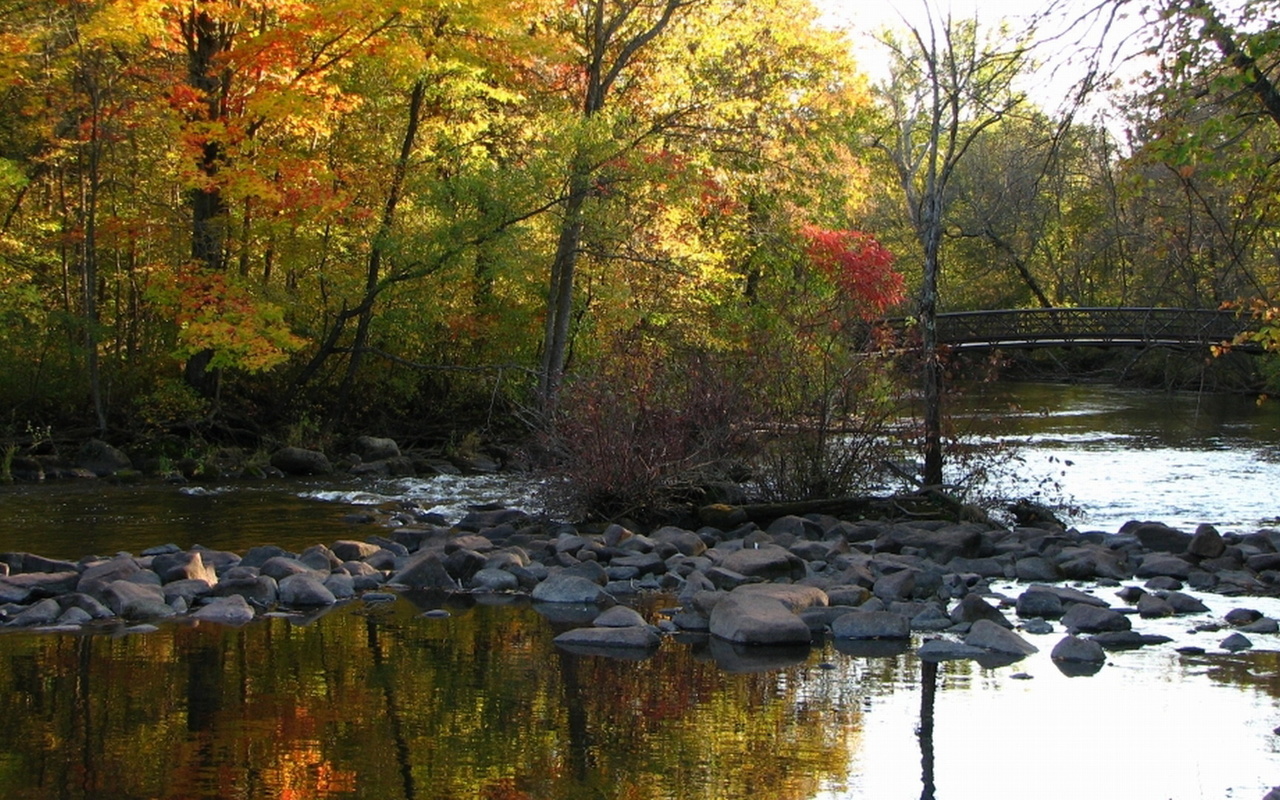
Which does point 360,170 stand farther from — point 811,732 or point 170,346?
point 811,732

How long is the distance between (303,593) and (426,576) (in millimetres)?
1156

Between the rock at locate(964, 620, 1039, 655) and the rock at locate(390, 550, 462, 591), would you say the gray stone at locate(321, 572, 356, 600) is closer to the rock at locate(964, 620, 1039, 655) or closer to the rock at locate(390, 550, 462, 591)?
the rock at locate(390, 550, 462, 591)

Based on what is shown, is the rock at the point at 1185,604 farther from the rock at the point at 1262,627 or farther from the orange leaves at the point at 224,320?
the orange leaves at the point at 224,320

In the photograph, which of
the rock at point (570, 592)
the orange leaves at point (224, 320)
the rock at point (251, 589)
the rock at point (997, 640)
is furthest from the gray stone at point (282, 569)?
the orange leaves at point (224, 320)

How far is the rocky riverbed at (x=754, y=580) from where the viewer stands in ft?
30.3

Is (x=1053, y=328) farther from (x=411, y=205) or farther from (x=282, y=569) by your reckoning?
(x=282, y=569)

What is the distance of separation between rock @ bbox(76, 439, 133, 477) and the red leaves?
10.9m

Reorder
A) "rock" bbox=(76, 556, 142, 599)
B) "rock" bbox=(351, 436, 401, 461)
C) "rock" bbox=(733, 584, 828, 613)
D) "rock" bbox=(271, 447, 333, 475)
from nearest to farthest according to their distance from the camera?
"rock" bbox=(733, 584, 828, 613) → "rock" bbox=(76, 556, 142, 599) → "rock" bbox=(271, 447, 333, 475) → "rock" bbox=(351, 436, 401, 461)

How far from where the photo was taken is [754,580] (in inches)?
426

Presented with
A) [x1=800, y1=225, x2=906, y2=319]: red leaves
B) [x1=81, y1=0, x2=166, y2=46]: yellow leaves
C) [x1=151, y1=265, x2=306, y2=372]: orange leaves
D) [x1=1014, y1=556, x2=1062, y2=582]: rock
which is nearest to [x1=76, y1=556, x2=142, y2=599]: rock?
[x1=1014, y1=556, x2=1062, y2=582]: rock

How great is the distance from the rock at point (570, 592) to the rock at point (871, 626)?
199 centimetres

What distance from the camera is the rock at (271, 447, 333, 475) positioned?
19.6m

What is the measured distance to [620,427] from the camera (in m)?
13.5

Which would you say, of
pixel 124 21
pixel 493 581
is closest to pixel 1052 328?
pixel 124 21
